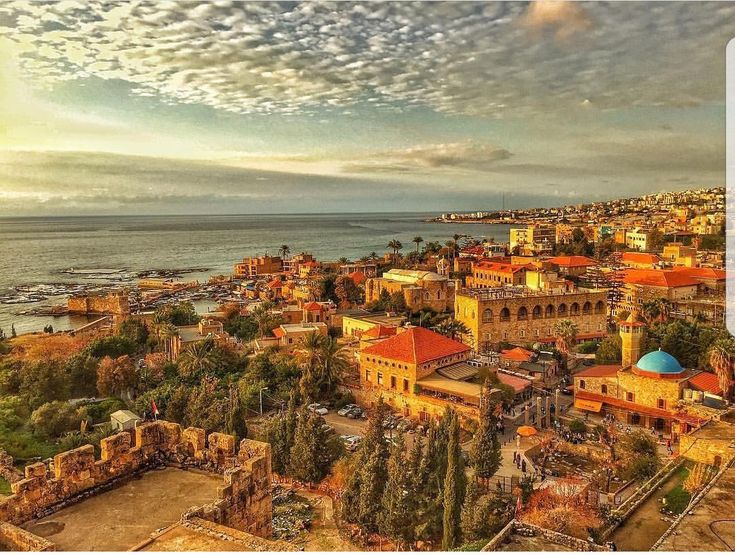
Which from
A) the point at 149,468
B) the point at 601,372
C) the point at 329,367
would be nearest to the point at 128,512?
the point at 149,468

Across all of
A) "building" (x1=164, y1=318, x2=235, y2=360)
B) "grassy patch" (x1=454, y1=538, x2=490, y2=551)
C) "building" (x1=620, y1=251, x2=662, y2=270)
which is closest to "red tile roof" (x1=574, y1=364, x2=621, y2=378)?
"grassy patch" (x1=454, y1=538, x2=490, y2=551)

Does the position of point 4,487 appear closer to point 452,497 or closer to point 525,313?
point 452,497

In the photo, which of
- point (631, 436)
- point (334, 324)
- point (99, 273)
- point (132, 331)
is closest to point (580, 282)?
point (334, 324)

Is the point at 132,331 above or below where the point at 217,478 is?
below

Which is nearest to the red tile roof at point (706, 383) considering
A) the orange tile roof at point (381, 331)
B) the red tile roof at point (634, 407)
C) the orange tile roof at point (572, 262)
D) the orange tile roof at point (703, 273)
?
the red tile roof at point (634, 407)

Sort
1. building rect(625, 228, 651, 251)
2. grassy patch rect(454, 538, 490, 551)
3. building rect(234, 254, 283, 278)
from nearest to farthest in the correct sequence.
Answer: grassy patch rect(454, 538, 490, 551) → building rect(625, 228, 651, 251) → building rect(234, 254, 283, 278)

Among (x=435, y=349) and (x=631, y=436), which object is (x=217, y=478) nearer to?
(x=631, y=436)

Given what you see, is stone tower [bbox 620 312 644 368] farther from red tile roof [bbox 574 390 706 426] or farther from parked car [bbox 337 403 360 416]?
parked car [bbox 337 403 360 416]
